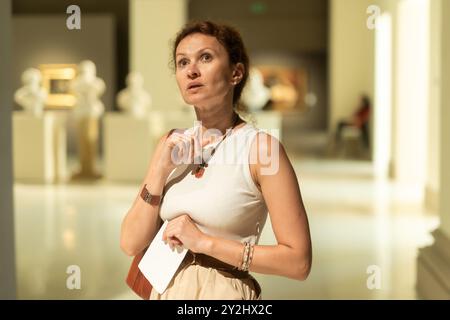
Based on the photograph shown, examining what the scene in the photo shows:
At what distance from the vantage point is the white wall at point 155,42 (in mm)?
22859

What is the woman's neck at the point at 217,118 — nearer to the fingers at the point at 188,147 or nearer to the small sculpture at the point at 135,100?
the fingers at the point at 188,147

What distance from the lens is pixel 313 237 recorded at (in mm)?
9391

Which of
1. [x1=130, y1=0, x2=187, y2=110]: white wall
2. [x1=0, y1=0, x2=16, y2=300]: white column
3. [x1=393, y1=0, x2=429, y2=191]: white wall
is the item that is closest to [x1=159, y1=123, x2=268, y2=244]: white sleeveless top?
[x1=0, y1=0, x2=16, y2=300]: white column

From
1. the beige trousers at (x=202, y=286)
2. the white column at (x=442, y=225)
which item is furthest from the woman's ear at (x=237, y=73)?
the white column at (x=442, y=225)

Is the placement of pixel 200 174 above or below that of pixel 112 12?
below

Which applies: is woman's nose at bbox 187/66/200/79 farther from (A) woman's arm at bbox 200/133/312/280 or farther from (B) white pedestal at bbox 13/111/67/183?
(B) white pedestal at bbox 13/111/67/183

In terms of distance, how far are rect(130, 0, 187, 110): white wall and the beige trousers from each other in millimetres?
20620

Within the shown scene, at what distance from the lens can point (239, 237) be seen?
2.13 metres

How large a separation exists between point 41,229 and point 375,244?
415 cm

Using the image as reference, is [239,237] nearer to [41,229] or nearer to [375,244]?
[375,244]

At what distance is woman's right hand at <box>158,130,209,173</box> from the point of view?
2.04m

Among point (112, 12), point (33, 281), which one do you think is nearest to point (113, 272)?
point (33, 281)

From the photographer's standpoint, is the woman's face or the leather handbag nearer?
the woman's face

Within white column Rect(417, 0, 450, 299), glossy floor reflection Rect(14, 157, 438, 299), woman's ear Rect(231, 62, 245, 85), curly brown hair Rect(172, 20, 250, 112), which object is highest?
curly brown hair Rect(172, 20, 250, 112)
